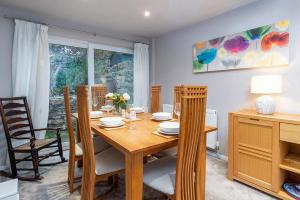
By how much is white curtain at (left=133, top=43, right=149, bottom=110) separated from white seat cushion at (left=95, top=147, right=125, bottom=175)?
89.0 inches

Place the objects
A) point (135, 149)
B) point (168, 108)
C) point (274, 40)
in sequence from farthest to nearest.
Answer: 1. point (168, 108)
2. point (274, 40)
3. point (135, 149)

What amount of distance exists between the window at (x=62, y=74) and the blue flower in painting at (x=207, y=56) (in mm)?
2186

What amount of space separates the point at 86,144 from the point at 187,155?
0.88m

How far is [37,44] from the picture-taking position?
282 cm

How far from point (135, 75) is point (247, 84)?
7.55ft

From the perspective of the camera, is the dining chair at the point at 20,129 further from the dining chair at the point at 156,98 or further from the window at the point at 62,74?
the dining chair at the point at 156,98

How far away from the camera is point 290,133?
5.90 ft

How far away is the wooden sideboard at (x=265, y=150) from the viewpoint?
186 centimetres

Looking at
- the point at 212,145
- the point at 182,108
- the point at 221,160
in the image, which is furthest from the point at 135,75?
the point at 182,108

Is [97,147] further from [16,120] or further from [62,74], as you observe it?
[62,74]

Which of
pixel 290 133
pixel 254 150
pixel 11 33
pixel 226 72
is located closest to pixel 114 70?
pixel 11 33

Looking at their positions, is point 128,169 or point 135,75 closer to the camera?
point 128,169

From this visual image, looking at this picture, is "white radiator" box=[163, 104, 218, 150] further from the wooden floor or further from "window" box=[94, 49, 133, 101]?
"window" box=[94, 49, 133, 101]

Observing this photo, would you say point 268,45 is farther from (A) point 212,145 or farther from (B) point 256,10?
(A) point 212,145
